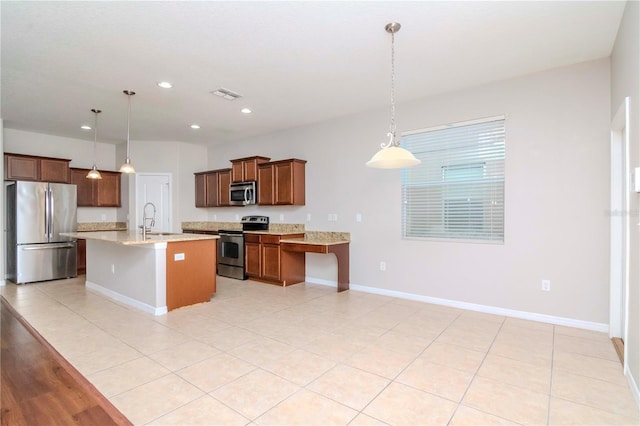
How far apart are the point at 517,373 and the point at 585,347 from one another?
3.26 ft

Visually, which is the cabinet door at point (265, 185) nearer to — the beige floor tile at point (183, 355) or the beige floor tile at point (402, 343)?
the beige floor tile at point (183, 355)

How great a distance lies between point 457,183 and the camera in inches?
163

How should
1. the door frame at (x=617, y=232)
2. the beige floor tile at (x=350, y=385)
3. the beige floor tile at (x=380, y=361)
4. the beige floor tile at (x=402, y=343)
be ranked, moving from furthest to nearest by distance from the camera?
the door frame at (x=617, y=232) < the beige floor tile at (x=402, y=343) < the beige floor tile at (x=380, y=361) < the beige floor tile at (x=350, y=385)

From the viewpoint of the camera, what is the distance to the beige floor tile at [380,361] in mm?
2498

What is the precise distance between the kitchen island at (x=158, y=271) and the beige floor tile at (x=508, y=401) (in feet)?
10.9

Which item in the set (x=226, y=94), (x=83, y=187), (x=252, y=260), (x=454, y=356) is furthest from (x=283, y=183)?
(x=83, y=187)

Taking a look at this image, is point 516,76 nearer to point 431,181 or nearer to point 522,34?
point 522,34

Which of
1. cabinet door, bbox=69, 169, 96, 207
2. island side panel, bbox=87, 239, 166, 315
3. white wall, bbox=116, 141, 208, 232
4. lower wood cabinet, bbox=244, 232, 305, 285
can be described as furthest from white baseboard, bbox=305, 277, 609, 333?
cabinet door, bbox=69, 169, 96, 207

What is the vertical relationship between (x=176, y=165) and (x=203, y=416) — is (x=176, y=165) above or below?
above

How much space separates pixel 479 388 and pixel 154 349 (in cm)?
262

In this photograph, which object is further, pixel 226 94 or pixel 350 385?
pixel 226 94

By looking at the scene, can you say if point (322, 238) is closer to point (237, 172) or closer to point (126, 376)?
point (237, 172)

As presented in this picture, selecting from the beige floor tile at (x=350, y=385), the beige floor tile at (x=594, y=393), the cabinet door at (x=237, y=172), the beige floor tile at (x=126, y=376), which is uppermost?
the cabinet door at (x=237, y=172)

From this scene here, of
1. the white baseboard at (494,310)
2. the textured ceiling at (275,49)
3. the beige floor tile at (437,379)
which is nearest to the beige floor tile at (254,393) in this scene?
the beige floor tile at (437,379)
